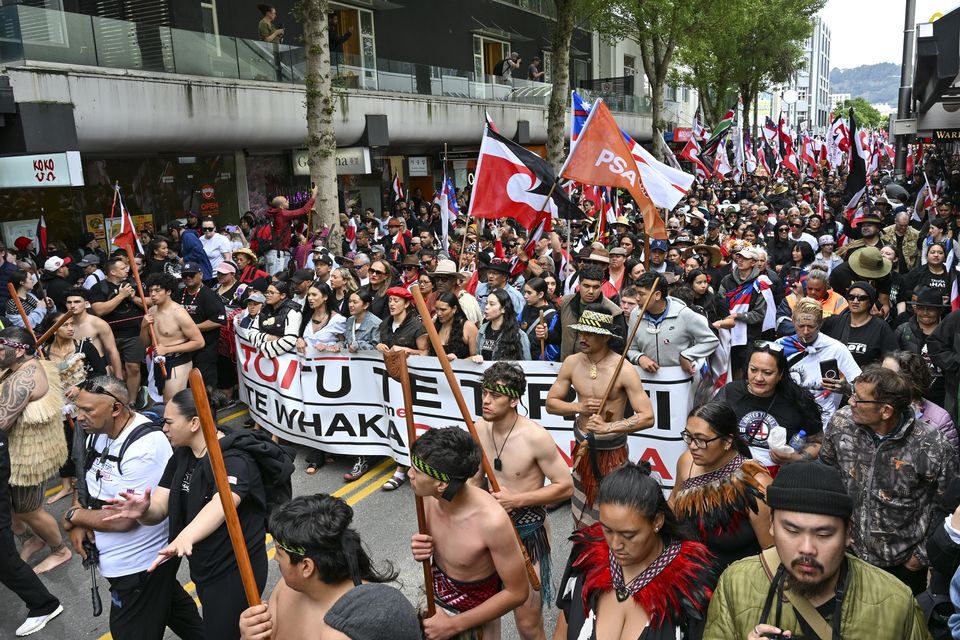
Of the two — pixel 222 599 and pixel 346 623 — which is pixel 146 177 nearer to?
pixel 222 599

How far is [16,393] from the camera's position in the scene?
5094mm

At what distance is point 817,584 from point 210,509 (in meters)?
2.62

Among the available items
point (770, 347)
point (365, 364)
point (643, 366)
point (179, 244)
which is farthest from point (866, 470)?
point (179, 244)

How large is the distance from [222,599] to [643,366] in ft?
11.4

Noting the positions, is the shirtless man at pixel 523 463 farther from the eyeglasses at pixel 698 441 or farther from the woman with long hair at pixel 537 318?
the woman with long hair at pixel 537 318

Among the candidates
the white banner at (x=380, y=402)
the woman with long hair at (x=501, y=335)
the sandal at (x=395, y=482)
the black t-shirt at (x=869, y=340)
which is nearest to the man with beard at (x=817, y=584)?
the white banner at (x=380, y=402)

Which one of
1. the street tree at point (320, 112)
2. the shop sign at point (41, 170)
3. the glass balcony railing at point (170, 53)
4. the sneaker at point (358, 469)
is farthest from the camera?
the glass balcony railing at point (170, 53)

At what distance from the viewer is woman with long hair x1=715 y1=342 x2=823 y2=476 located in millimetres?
4363

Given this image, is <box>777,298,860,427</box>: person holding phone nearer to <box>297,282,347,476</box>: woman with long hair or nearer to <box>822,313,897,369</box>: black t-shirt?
<box>822,313,897,369</box>: black t-shirt

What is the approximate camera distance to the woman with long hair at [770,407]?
436cm

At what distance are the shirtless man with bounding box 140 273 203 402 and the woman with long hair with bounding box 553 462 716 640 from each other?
19.2 ft

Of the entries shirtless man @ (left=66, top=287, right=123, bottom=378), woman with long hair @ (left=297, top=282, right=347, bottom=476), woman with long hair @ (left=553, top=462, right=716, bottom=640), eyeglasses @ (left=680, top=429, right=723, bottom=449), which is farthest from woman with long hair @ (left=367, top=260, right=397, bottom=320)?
woman with long hair @ (left=553, top=462, right=716, bottom=640)

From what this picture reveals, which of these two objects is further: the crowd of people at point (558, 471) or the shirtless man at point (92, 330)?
the shirtless man at point (92, 330)

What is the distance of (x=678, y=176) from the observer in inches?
319
